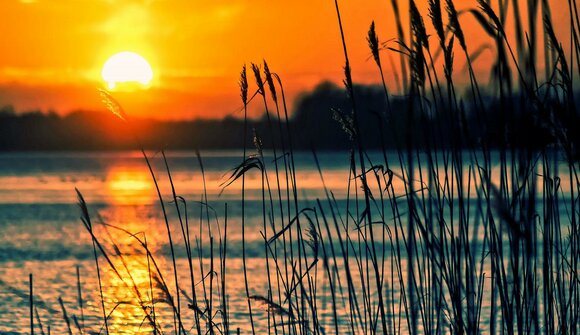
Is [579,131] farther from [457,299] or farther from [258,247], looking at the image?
[258,247]

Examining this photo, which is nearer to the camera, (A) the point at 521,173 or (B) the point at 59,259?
(A) the point at 521,173

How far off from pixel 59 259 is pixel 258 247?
3.12 metres

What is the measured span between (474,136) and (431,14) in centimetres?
63

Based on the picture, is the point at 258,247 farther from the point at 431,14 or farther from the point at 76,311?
the point at 431,14

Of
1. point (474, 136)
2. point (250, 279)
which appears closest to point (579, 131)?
point (474, 136)

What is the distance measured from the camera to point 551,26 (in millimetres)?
2621

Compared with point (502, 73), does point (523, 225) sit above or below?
below

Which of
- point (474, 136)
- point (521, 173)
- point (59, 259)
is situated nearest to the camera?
point (521, 173)

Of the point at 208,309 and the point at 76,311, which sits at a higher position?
the point at 208,309

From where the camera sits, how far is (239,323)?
22.8 ft

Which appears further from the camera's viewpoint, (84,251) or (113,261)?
(84,251)

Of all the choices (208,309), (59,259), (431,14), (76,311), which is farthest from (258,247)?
(431,14)

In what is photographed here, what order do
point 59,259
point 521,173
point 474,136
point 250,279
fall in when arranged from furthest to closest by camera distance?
point 59,259, point 250,279, point 474,136, point 521,173

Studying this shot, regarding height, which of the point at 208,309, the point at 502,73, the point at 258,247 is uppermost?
the point at 502,73
